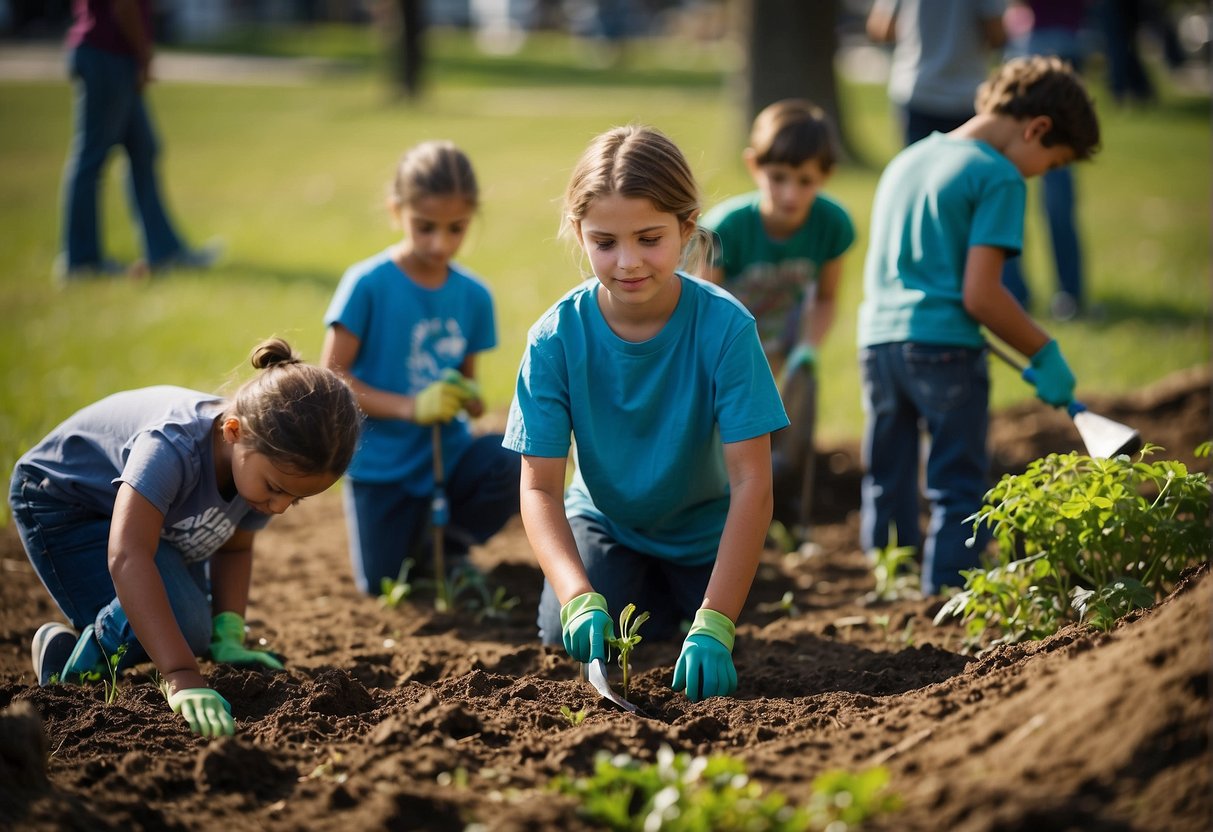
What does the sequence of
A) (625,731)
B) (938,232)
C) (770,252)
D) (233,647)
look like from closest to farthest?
(625,731)
(233,647)
(938,232)
(770,252)

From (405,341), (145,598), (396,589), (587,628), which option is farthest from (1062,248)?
(145,598)

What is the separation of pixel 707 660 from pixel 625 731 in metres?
0.38

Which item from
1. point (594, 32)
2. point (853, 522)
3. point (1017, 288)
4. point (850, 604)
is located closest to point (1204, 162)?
point (1017, 288)

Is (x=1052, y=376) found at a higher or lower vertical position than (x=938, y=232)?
lower

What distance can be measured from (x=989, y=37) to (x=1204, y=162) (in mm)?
9987

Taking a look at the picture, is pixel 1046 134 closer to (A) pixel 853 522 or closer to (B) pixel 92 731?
(A) pixel 853 522

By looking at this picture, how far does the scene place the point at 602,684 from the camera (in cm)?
292

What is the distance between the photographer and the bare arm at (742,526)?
9.77 feet

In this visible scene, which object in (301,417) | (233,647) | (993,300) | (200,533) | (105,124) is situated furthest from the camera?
(105,124)

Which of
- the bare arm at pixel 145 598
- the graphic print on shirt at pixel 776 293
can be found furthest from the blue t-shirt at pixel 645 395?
the graphic print on shirt at pixel 776 293

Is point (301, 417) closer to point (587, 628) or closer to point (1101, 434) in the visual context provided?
point (587, 628)

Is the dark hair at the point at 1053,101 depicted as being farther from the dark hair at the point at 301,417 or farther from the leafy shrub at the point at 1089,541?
the dark hair at the point at 301,417

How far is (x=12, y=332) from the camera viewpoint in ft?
24.5

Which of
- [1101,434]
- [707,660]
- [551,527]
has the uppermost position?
[1101,434]
